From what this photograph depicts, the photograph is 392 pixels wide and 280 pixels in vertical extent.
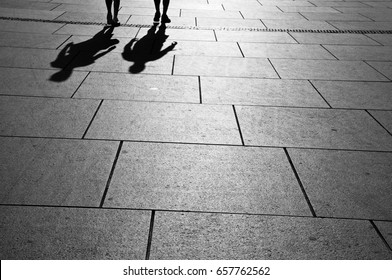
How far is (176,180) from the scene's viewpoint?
3512 millimetres

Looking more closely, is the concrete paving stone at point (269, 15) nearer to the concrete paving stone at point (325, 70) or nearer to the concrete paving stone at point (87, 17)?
the concrete paving stone at point (87, 17)

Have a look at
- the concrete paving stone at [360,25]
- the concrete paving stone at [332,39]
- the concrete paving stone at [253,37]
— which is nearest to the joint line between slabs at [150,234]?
the concrete paving stone at [253,37]

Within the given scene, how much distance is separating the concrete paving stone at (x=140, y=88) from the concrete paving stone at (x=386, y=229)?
2750 mm

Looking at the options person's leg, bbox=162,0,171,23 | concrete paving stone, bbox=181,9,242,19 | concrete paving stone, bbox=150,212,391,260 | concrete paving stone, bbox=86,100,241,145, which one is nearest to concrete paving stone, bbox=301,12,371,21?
concrete paving stone, bbox=181,9,242,19

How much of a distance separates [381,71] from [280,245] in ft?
15.7

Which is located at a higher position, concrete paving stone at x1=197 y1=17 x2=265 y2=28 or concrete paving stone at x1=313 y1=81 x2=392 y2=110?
concrete paving stone at x1=197 y1=17 x2=265 y2=28

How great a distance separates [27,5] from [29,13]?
3.71ft

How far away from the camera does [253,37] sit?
26.6 ft

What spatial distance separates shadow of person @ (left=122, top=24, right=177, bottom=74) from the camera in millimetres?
6441

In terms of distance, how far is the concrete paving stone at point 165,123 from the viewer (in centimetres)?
423

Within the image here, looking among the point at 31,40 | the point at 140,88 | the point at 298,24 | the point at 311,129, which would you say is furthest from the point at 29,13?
the point at 311,129

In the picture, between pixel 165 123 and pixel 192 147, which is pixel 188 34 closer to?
pixel 165 123

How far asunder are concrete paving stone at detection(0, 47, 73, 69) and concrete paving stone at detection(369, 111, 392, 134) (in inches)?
185

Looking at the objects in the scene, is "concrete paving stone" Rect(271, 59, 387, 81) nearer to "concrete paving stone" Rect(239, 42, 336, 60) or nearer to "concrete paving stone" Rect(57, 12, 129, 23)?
"concrete paving stone" Rect(239, 42, 336, 60)
